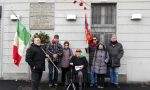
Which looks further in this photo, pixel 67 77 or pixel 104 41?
pixel 104 41

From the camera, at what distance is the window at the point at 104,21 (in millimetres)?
15805

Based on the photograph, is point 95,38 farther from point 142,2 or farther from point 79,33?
point 142,2

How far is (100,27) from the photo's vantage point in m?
15.9

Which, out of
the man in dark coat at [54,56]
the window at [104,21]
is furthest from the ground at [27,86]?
the window at [104,21]

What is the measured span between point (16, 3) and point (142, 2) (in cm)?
478

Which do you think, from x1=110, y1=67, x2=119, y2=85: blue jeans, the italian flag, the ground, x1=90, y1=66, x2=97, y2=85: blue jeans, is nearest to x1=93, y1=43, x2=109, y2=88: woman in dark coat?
x1=90, y1=66, x2=97, y2=85: blue jeans

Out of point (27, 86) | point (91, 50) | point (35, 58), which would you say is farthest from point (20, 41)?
point (91, 50)

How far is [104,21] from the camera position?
1589 centimetres

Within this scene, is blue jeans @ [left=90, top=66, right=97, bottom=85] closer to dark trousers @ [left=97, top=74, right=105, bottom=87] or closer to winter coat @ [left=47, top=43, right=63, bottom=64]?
dark trousers @ [left=97, top=74, right=105, bottom=87]

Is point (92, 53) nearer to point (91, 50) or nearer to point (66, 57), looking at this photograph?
point (91, 50)

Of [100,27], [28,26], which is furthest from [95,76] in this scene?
[28,26]

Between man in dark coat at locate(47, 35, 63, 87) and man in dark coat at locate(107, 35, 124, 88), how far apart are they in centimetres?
178

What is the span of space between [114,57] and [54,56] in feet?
6.96

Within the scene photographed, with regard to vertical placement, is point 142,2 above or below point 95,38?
above
